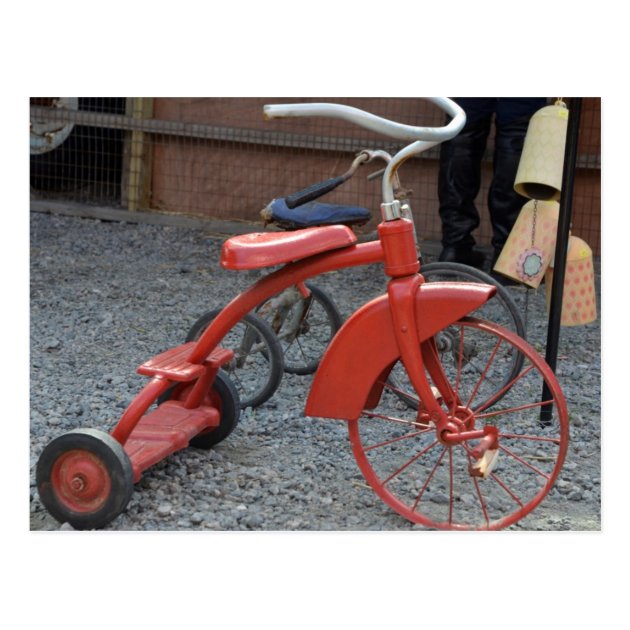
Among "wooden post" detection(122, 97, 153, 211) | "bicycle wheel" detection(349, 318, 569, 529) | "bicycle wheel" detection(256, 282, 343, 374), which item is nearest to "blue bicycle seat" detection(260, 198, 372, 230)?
"bicycle wheel" detection(256, 282, 343, 374)

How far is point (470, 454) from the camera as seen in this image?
2.42 meters

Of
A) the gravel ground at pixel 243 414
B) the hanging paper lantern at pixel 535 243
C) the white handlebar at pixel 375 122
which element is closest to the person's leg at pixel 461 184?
the gravel ground at pixel 243 414

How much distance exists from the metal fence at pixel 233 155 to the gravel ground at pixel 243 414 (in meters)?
0.40

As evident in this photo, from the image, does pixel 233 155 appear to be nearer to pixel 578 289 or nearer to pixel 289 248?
pixel 578 289

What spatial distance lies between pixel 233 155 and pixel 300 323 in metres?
2.53

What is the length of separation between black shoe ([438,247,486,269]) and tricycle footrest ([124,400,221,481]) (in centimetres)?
232

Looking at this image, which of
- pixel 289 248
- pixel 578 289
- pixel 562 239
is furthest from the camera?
pixel 578 289

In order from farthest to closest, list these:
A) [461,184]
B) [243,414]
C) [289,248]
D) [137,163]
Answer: [137,163] → [461,184] → [243,414] → [289,248]

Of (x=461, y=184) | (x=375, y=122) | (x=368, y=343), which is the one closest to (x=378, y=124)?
(x=375, y=122)

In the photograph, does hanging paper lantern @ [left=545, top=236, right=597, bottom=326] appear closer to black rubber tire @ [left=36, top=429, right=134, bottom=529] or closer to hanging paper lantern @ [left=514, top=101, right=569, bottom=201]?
hanging paper lantern @ [left=514, top=101, right=569, bottom=201]

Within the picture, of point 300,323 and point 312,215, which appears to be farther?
point 300,323

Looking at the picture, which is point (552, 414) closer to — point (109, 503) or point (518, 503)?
point (518, 503)

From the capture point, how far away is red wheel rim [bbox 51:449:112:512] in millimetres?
2449

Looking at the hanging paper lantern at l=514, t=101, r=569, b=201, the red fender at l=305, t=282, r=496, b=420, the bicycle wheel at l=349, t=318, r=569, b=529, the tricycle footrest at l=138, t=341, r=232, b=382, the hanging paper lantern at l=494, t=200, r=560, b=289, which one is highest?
the hanging paper lantern at l=514, t=101, r=569, b=201
